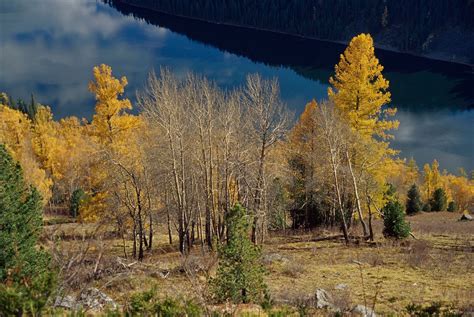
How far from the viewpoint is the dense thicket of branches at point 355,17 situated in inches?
5989

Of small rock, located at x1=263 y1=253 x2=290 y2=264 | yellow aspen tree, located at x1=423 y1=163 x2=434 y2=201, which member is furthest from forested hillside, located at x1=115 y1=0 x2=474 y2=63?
small rock, located at x1=263 y1=253 x2=290 y2=264

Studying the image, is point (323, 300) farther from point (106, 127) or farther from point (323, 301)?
point (106, 127)

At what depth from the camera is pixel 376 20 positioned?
163 meters

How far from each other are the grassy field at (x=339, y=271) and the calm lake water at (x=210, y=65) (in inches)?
2007

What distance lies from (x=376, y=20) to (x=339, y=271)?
154 metres

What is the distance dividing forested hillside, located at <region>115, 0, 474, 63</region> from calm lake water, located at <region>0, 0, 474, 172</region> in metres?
6.22

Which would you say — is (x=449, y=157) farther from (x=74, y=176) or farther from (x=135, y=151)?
(x=135, y=151)

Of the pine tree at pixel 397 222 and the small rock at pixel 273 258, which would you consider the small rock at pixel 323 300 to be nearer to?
the small rock at pixel 273 258

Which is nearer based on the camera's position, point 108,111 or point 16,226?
point 16,226

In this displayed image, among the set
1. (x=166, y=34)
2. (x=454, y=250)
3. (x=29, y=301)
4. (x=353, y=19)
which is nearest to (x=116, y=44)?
(x=166, y=34)

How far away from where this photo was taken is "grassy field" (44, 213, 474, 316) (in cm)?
1748

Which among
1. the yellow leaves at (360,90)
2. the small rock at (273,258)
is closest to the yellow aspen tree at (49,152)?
the yellow leaves at (360,90)

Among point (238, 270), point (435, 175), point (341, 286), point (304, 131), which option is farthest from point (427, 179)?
point (238, 270)

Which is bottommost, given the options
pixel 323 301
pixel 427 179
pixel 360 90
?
pixel 323 301
